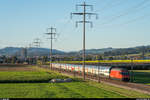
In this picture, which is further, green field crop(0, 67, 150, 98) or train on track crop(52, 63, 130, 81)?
train on track crop(52, 63, 130, 81)

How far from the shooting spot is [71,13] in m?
63.2

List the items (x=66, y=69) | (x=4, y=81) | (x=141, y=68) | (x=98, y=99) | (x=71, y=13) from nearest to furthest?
(x=98, y=99) < (x=4, y=81) < (x=71, y=13) < (x=141, y=68) < (x=66, y=69)

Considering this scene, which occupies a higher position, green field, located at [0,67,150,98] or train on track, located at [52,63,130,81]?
train on track, located at [52,63,130,81]

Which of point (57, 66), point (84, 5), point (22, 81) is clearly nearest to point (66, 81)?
point (22, 81)

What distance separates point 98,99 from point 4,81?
3336 cm

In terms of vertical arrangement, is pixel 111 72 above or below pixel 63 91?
above

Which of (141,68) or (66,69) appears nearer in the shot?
(141,68)

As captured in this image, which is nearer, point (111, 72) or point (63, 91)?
point (63, 91)

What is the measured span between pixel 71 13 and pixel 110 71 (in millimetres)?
16930

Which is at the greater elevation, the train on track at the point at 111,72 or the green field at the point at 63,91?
the train on track at the point at 111,72

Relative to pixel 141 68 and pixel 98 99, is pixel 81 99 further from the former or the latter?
pixel 141 68

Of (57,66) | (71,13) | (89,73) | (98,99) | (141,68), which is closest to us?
(98,99)

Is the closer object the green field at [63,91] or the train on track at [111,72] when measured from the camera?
the green field at [63,91]

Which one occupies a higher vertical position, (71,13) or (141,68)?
(71,13)
